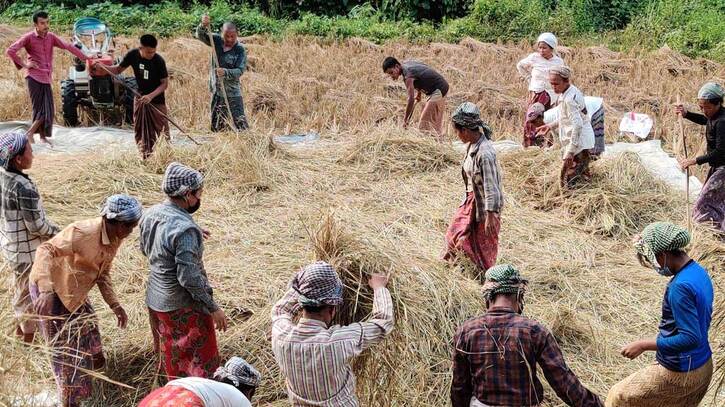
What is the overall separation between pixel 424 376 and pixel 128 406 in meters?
1.47

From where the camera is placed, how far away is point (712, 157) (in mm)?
5754

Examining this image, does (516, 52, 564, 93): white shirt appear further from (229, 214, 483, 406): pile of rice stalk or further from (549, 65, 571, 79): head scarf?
(229, 214, 483, 406): pile of rice stalk

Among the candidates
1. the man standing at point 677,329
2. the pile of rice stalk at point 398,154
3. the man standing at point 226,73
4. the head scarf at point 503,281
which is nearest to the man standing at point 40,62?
the man standing at point 226,73

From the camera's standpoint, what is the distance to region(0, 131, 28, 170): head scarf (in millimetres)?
3883

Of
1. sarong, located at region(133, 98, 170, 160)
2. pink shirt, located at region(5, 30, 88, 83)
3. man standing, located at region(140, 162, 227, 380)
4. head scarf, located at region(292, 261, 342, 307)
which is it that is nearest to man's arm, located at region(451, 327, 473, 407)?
head scarf, located at region(292, 261, 342, 307)

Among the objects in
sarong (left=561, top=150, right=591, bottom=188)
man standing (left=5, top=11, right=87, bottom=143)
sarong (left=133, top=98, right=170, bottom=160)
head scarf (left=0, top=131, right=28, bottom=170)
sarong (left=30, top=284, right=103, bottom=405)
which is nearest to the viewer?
sarong (left=30, top=284, right=103, bottom=405)

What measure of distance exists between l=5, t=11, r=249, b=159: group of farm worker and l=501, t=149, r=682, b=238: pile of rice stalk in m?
2.74

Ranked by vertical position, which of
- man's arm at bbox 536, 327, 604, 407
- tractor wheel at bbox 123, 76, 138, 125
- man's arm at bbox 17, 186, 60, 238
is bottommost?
tractor wheel at bbox 123, 76, 138, 125

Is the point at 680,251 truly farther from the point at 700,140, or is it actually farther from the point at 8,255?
the point at 700,140

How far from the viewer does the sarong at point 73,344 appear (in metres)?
3.70

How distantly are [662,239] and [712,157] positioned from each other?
9.13 feet

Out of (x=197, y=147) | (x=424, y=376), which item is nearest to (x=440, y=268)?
(x=424, y=376)

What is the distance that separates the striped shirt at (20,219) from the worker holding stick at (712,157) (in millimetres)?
4216

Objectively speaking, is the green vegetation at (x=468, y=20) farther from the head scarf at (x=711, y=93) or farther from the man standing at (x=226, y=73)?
the head scarf at (x=711, y=93)
